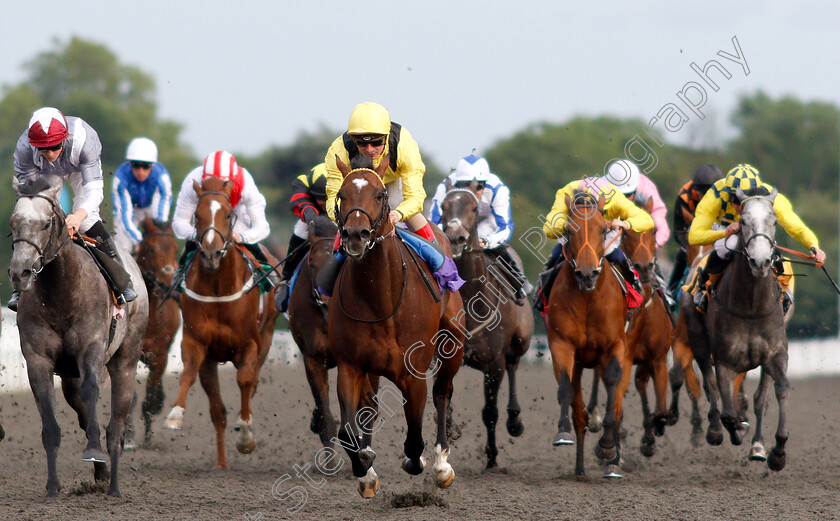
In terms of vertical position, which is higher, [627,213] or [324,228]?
[627,213]

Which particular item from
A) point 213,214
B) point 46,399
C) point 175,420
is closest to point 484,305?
point 213,214

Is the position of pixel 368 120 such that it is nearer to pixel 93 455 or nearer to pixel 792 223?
pixel 93 455

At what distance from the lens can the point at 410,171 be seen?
278 inches

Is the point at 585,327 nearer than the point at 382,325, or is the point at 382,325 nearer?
the point at 382,325

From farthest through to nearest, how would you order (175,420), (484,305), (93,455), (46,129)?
(175,420) → (484,305) → (46,129) → (93,455)

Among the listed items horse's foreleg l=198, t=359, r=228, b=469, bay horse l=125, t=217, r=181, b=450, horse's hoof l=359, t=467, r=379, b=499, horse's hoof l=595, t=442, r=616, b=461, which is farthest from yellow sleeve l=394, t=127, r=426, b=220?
bay horse l=125, t=217, r=181, b=450

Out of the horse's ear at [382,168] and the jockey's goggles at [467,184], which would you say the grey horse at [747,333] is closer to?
the jockey's goggles at [467,184]

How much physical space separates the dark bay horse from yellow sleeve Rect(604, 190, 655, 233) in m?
0.98

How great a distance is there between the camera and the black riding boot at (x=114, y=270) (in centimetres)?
745

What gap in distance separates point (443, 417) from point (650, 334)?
296cm

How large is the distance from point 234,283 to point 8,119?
126 ft

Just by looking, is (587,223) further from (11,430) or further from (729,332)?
(11,430)

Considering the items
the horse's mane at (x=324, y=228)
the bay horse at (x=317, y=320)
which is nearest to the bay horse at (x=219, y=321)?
the bay horse at (x=317, y=320)

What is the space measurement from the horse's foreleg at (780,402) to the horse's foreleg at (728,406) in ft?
0.87
